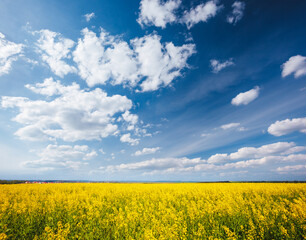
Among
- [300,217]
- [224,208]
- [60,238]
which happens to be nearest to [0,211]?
[60,238]

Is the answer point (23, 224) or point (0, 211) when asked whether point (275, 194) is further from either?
point (0, 211)

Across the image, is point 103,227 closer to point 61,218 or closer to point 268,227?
point 61,218

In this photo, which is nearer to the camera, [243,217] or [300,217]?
[300,217]

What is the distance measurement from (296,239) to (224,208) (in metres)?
2.61

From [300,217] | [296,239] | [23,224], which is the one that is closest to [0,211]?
[23,224]

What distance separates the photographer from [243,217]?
578cm

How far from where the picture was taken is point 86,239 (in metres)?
4.30

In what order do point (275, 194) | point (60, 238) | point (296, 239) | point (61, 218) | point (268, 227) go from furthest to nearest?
point (275, 194) → point (61, 218) → point (268, 227) → point (296, 239) → point (60, 238)

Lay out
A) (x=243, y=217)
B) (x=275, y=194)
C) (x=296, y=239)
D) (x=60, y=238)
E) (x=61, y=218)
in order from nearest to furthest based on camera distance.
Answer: (x=60, y=238)
(x=296, y=239)
(x=243, y=217)
(x=61, y=218)
(x=275, y=194)

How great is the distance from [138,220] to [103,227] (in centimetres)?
117

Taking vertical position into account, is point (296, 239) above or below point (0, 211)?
below

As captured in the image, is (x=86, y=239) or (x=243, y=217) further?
(x=243, y=217)

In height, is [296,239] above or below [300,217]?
below

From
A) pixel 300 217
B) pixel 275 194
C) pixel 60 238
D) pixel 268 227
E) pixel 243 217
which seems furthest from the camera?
pixel 275 194
